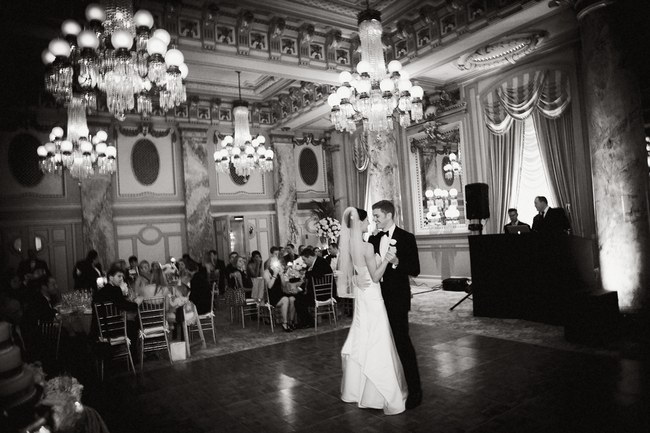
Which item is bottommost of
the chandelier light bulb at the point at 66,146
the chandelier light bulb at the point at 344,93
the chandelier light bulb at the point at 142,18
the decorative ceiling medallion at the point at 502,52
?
the chandelier light bulb at the point at 66,146

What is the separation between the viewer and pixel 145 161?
1138cm

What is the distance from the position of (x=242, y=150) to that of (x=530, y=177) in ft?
20.2

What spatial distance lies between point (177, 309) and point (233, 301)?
1.89 metres

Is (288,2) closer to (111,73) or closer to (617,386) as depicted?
(111,73)

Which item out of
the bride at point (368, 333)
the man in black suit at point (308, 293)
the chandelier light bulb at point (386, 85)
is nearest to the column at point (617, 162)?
the chandelier light bulb at point (386, 85)

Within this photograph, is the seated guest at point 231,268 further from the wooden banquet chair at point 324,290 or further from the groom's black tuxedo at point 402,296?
the groom's black tuxedo at point 402,296

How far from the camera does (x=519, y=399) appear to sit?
11.6ft

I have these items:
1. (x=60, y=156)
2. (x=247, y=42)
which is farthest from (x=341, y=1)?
(x=60, y=156)

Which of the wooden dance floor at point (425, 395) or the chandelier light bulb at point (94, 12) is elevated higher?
the chandelier light bulb at point (94, 12)

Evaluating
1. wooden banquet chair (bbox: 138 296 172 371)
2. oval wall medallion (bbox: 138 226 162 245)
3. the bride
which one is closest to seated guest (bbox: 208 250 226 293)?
oval wall medallion (bbox: 138 226 162 245)

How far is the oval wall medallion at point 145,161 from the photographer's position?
11.3 m

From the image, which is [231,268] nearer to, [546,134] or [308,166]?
[308,166]

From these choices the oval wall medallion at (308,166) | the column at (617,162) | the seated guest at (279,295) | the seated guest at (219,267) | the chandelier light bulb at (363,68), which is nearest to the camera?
the column at (617,162)

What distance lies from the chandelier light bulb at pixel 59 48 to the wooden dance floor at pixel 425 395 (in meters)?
3.53
